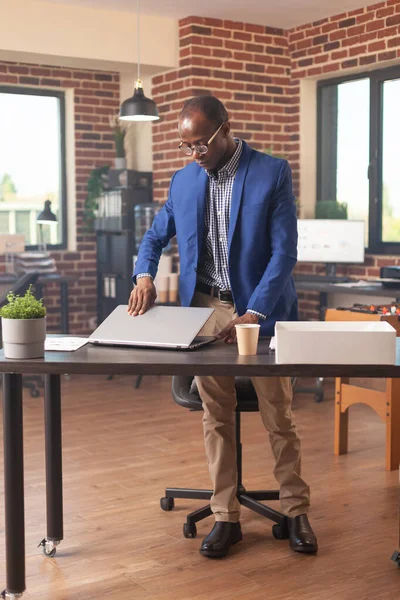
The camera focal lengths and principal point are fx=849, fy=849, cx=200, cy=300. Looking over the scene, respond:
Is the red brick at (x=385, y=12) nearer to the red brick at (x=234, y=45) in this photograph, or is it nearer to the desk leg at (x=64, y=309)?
the red brick at (x=234, y=45)

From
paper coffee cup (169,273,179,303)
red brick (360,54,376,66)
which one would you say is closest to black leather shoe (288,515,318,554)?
paper coffee cup (169,273,179,303)

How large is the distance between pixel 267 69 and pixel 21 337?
15.8ft

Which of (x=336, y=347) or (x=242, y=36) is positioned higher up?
(x=242, y=36)

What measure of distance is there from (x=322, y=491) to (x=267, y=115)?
384 centimetres

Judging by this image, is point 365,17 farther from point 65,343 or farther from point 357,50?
point 65,343

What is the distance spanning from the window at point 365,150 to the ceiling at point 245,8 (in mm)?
605

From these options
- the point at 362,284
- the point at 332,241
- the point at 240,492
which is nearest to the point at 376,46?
the point at 332,241

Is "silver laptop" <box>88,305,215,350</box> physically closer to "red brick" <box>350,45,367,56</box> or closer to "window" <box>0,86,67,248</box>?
"red brick" <box>350,45,367,56</box>

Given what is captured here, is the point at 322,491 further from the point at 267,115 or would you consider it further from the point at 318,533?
A: the point at 267,115

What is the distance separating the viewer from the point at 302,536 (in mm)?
2986

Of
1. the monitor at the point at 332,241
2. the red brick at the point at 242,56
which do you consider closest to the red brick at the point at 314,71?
the red brick at the point at 242,56

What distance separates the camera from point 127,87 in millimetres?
7473

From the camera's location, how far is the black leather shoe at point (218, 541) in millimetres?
2947

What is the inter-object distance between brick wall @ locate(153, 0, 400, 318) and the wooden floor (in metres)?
2.27
